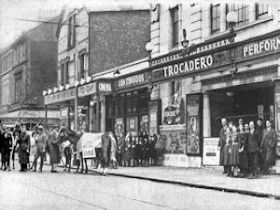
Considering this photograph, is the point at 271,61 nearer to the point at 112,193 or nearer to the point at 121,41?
the point at 112,193

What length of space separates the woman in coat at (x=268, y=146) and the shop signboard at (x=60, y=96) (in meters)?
14.5

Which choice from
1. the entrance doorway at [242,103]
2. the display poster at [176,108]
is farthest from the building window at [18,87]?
the entrance doorway at [242,103]

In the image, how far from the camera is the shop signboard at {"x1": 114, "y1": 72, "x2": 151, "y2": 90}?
2296 centimetres

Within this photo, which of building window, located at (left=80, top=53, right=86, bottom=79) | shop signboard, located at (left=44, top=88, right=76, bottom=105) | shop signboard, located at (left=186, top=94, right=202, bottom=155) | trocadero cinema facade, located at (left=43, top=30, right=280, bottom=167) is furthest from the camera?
building window, located at (left=80, top=53, right=86, bottom=79)

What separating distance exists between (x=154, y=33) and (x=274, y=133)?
10.3 meters

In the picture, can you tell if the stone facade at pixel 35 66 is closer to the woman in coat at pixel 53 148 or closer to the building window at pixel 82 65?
the building window at pixel 82 65

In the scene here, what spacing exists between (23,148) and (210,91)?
294 inches

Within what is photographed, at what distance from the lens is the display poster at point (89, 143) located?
19.6m

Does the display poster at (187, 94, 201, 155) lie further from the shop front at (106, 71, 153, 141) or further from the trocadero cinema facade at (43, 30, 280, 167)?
the shop front at (106, 71, 153, 141)

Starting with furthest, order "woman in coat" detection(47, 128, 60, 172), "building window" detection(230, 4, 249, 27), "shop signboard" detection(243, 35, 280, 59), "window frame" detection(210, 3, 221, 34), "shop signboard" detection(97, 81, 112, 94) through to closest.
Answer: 1. "shop signboard" detection(97, 81, 112, 94)
2. "window frame" detection(210, 3, 221, 34)
3. "woman in coat" detection(47, 128, 60, 172)
4. "building window" detection(230, 4, 249, 27)
5. "shop signboard" detection(243, 35, 280, 59)

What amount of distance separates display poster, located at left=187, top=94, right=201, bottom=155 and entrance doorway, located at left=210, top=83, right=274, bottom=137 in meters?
0.57

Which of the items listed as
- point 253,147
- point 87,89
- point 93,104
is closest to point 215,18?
point 253,147

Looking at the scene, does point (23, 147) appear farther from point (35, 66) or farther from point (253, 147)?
point (35, 66)

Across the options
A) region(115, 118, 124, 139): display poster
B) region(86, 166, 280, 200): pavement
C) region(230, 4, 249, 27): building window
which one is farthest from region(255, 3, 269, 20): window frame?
region(115, 118, 124, 139): display poster
